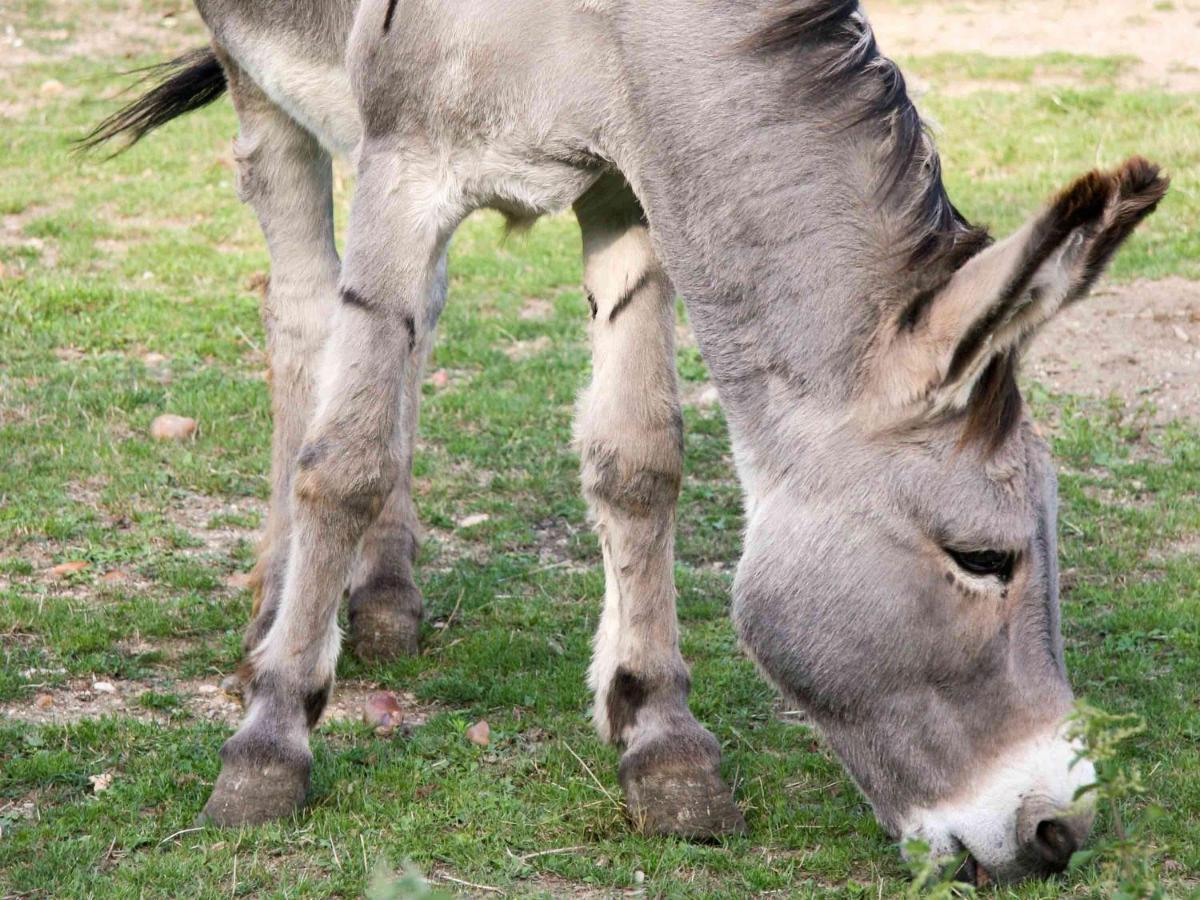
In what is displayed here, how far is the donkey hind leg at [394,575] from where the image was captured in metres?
4.54

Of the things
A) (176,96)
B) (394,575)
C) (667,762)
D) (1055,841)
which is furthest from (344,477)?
(176,96)

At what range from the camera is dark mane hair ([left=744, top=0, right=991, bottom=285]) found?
3.01 m

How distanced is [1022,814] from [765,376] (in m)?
1.04

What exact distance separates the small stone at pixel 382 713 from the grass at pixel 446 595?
6 cm

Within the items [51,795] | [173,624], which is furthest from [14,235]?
[51,795]

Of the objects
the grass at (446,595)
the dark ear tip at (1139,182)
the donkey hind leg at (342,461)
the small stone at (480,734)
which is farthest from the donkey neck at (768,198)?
the small stone at (480,734)

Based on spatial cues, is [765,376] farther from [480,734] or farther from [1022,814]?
[480,734]

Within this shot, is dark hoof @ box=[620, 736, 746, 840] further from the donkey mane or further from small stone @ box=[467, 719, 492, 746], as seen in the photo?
the donkey mane

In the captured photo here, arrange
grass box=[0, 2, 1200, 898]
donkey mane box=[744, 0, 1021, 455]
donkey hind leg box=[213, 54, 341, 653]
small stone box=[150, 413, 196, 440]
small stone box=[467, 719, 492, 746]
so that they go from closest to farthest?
1. donkey mane box=[744, 0, 1021, 455]
2. grass box=[0, 2, 1200, 898]
3. small stone box=[467, 719, 492, 746]
4. donkey hind leg box=[213, 54, 341, 653]
5. small stone box=[150, 413, 196, 440]

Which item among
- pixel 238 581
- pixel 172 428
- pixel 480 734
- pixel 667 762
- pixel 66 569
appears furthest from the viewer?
pixel 172 428

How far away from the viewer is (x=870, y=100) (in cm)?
308

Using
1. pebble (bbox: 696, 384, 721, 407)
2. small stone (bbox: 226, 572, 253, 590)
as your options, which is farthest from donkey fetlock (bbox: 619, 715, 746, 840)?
pebble (bbox: 696, 384, 721, 407)

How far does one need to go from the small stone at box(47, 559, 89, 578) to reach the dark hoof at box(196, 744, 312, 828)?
1726mm

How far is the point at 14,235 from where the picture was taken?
8.79m
